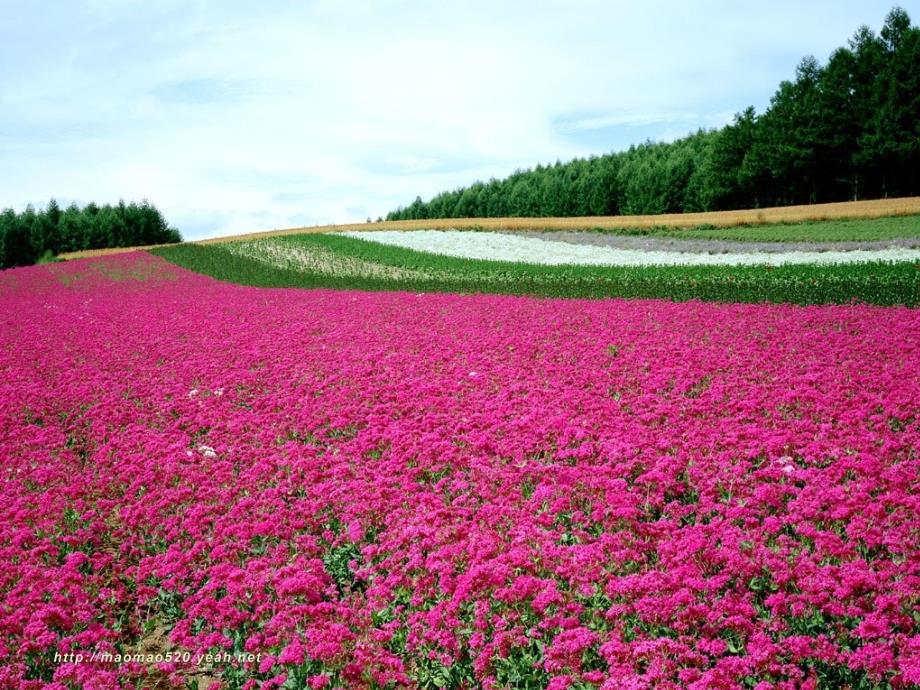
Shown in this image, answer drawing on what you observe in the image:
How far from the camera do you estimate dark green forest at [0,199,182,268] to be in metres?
70.4

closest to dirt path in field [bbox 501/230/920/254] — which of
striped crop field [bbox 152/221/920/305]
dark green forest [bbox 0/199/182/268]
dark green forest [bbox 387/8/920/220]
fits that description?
striped crop field [bbox 152/221/920/305]

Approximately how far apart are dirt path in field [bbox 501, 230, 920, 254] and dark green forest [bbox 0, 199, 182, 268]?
152 feet

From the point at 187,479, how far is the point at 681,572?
486 centimetres

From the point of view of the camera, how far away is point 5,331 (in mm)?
19656

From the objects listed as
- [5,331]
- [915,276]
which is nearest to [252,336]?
[5,331]

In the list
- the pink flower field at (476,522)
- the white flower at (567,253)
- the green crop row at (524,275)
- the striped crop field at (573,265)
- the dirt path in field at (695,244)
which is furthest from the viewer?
the dirt path in field at (695,244)

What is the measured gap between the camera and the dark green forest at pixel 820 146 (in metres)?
60.9

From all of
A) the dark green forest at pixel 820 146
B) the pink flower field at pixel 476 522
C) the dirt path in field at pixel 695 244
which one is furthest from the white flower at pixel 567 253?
the dark green forest at pixel 820 146

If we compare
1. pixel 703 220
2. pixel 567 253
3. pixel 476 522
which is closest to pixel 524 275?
pixel 567 253

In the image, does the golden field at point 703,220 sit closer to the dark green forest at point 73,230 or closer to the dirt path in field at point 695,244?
the dirt path in field at point 695,244

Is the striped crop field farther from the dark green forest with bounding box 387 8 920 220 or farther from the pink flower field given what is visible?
the dark green forest with bounding box 387 8 920 220

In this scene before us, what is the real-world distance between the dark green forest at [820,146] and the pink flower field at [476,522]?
57.9 metres

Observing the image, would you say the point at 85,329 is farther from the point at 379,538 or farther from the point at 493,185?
the point at 493,185

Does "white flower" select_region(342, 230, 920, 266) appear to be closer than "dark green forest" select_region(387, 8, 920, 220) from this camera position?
Yes
